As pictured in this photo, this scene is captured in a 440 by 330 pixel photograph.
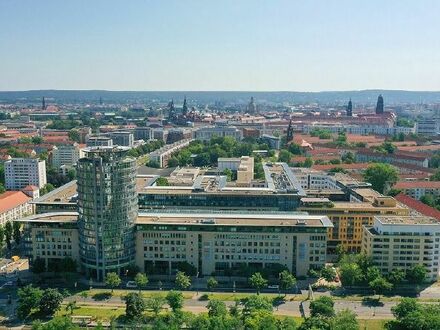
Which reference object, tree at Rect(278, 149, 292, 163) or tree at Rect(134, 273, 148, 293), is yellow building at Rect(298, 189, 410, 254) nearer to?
tree at Rect(134, 273, 148, 293)

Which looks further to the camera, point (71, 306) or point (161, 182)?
point (161, 182)

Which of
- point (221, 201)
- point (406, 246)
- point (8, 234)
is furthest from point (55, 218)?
point (406, 246)

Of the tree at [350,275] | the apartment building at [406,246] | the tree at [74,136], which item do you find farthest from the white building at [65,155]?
the apartment building at [406,246]

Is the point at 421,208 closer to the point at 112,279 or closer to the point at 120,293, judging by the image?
the point at 120,293

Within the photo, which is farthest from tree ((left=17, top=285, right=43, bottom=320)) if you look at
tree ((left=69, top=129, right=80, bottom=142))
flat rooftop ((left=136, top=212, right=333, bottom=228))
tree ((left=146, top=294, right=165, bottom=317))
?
tree ((left=69, top=129, right=80, bottom=142))

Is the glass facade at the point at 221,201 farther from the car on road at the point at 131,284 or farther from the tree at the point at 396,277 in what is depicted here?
the tree at the point at 396,277

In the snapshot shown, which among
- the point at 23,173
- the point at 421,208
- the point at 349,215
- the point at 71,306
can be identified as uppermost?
the point at 23,173

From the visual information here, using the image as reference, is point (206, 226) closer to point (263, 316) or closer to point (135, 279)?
point (135, 279)
